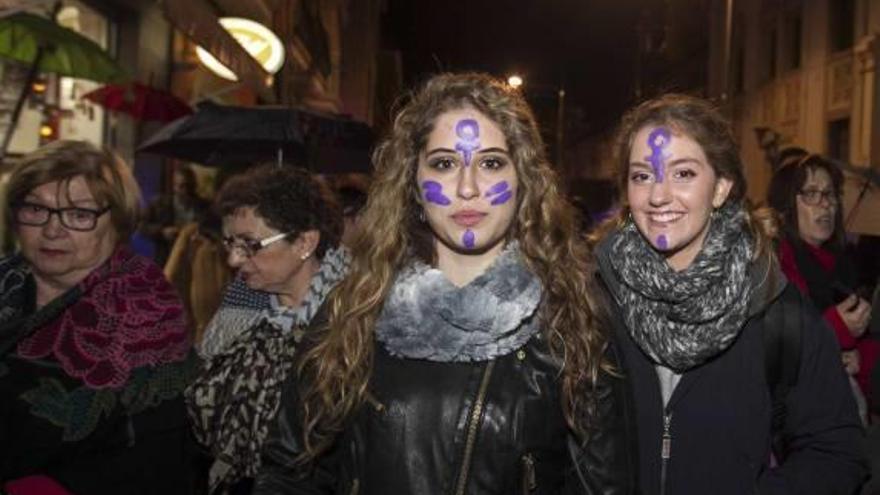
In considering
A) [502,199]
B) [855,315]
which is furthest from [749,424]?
[855,315]

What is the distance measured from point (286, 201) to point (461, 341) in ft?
5.28

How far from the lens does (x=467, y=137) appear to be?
8.90 feet

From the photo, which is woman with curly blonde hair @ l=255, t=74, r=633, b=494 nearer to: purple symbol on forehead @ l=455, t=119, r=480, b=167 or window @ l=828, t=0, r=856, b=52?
purple symbol on forehead @ l=455, t=119, r=480, b=167

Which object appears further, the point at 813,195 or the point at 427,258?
the point at 813,195

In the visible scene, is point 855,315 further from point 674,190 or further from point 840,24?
point 840,24

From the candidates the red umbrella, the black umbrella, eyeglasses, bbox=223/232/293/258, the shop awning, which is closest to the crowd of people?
eyeglasses, bbox=223/232/293/258

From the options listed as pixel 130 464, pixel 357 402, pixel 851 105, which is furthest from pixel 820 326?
pixel 851 105

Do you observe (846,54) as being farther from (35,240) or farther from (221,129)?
(35,240)

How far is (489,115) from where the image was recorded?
8.93 feet

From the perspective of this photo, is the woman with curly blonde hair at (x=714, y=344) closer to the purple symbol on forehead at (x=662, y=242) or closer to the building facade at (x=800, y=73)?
the purple symbol on forehead at (x=662, y=242)

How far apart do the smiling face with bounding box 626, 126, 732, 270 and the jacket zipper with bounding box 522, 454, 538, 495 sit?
0.88 meters

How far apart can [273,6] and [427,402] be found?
12944 millimetres

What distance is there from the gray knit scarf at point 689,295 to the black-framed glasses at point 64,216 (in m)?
1.78

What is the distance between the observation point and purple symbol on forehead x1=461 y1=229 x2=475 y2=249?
2.70m
